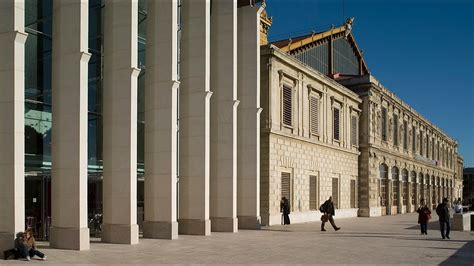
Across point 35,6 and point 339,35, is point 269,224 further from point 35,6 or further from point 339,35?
point 339,35

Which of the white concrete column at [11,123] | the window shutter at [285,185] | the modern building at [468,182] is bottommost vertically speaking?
the modern building at [468,182]

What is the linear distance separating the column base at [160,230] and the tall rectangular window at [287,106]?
13489 millimetres

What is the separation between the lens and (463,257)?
17125 millimetres

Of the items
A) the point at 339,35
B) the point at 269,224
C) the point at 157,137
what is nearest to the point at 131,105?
the point at 157,137

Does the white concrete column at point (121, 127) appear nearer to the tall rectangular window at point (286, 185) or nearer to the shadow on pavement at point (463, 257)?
the shadow on pavement at point (463, 257)

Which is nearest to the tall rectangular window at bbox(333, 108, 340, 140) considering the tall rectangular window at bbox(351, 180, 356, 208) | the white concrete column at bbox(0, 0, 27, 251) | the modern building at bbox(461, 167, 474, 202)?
the tall rectangular window at bbox(351, 180, 356, 208)

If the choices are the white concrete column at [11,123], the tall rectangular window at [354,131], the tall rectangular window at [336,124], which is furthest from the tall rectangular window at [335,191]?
the white concrete column at [11,123]

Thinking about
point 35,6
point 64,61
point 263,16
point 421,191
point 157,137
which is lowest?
point 421,191

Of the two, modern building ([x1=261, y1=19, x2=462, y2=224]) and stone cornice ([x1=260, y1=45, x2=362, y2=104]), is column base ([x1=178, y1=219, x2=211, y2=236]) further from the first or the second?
stone cornice ([x1=260, y1=45, x2=362, y2=104])

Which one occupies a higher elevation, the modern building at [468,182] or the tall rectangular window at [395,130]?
the tall rectangular window at [395,130]

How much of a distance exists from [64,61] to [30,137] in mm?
4777

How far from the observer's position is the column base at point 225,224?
2509 centimetres

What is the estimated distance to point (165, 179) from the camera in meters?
20.9

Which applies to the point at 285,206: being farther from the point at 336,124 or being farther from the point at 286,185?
the point at 336,124
